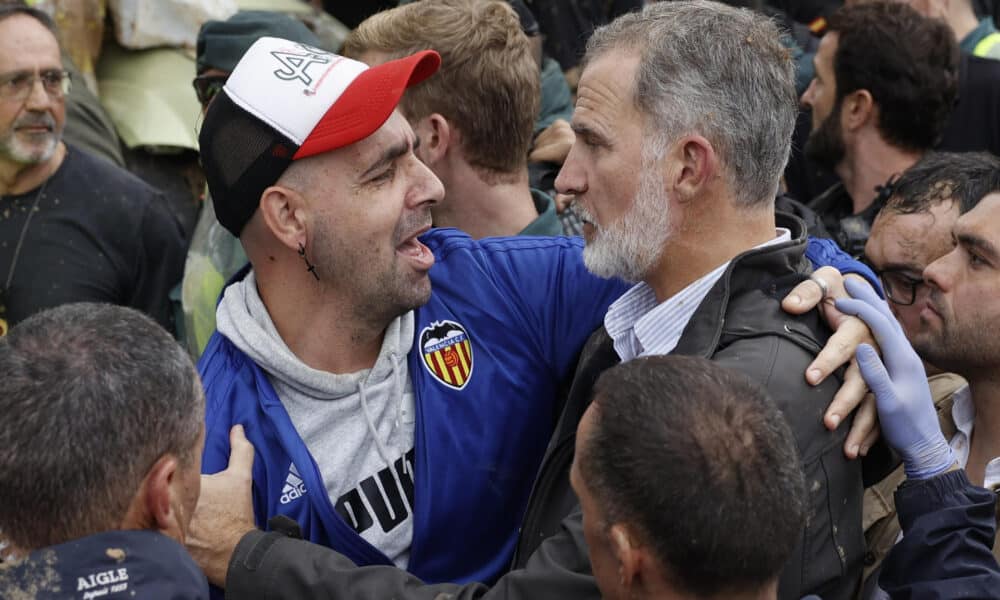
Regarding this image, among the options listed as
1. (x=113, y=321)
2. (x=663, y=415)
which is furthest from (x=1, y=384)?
Result: (x=663, y=415)

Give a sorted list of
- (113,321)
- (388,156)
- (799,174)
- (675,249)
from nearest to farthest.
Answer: (113,321) < (675,249) < (388,156) < (799,174)

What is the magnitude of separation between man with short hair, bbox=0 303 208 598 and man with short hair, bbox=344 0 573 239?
Answer: 1.86m

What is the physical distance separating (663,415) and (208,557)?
1157 mm

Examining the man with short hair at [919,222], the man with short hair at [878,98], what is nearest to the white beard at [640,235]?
the man with short hair at [919,222]

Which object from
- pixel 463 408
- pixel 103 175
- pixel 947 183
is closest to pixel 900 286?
pixel 947 183

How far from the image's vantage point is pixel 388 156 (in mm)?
3059

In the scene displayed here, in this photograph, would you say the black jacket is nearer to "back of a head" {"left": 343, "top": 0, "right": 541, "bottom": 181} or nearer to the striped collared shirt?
the striped collared shirt

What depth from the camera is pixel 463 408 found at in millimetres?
3029

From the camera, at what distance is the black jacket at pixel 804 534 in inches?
93.3

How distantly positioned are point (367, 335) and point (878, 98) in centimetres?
323

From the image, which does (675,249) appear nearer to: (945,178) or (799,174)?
(945,178)

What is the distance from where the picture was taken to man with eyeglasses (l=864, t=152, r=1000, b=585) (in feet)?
10.4

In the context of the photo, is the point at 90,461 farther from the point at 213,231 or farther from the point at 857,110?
the point at 857,110

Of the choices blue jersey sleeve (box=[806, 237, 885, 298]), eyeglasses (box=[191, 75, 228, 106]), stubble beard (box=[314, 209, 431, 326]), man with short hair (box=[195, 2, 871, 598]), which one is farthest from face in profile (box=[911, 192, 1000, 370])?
eyeglasses (box=[191, 75, 228, 106])
